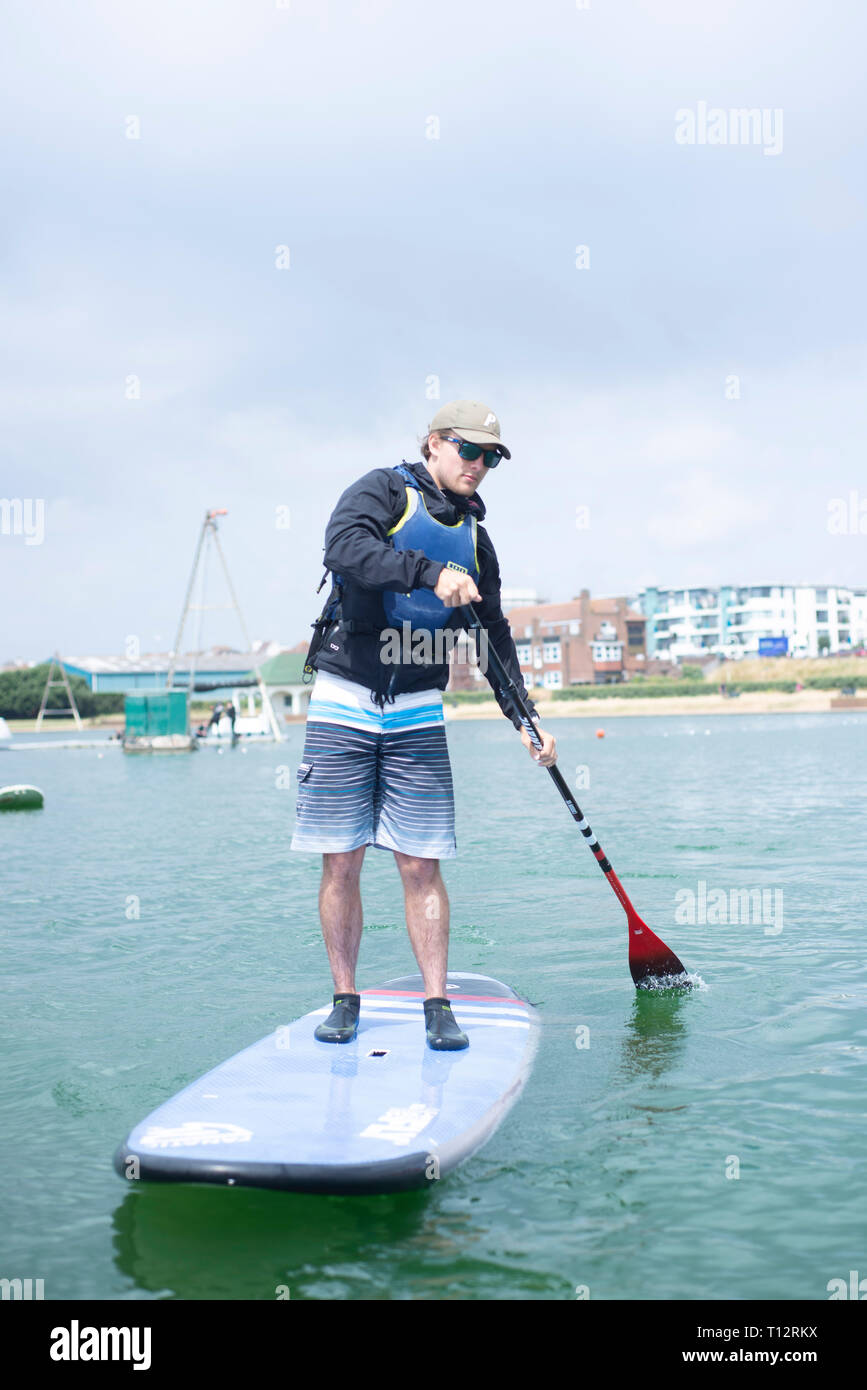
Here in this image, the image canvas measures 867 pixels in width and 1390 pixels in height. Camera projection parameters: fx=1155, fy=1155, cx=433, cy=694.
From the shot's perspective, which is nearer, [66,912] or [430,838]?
[430,838]

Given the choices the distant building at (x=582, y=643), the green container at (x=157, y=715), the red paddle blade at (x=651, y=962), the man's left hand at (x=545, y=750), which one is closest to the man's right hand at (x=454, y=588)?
the man's left hand at (x=545, y=750)

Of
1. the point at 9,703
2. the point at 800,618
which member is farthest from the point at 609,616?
the point at 9,703

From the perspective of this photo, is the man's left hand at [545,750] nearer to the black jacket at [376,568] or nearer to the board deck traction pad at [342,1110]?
the black jacket at [376,568]

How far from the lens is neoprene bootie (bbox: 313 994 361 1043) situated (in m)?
5.14

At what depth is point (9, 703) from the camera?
116375 mm

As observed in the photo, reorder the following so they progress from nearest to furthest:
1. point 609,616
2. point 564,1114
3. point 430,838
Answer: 1. point 564,1114
2. point 430,838
3. point 609,616

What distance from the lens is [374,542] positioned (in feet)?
15.9

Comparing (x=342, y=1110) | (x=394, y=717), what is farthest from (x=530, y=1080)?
(x=394, y=717)

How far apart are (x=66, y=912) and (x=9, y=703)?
11226 centimetres

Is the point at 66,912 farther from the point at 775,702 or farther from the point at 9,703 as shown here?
the point at 9,703

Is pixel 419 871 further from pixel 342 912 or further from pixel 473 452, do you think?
pixel 473 452

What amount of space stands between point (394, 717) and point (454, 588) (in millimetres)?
800

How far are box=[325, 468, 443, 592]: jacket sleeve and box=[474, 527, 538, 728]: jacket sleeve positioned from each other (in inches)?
16.2
